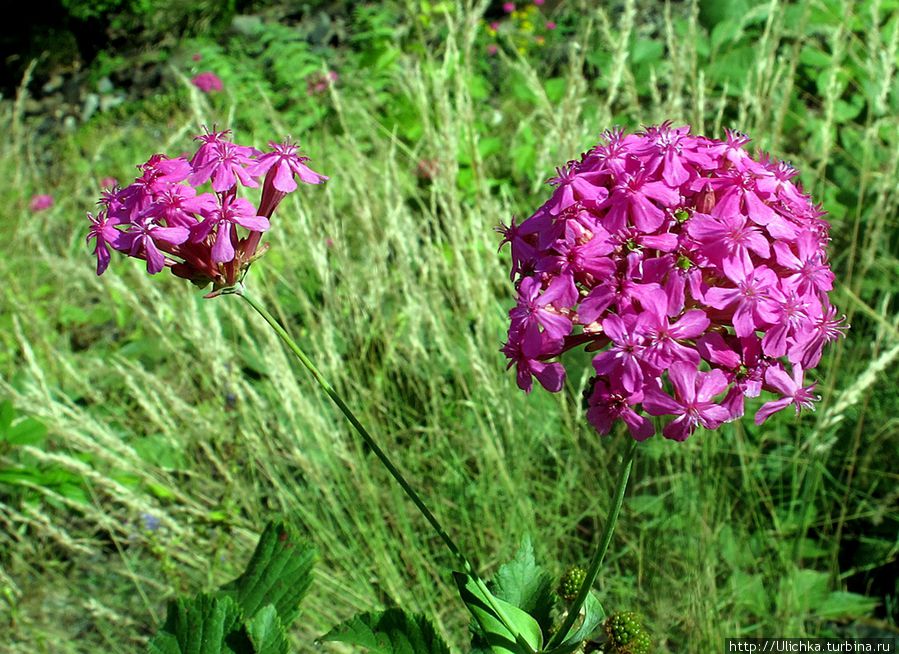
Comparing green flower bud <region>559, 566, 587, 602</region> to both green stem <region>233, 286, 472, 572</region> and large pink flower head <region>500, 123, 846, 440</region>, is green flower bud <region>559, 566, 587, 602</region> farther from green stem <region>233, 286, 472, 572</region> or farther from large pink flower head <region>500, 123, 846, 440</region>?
large pink flower head <region>500, 123, 846, 440</region>

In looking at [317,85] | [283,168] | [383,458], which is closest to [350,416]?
[383,458]

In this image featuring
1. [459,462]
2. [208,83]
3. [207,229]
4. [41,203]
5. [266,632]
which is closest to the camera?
[207,229]

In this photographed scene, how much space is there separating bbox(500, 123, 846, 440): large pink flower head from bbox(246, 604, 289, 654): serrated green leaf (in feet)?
1.49

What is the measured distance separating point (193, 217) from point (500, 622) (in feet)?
1.96

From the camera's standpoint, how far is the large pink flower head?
30.8 inches

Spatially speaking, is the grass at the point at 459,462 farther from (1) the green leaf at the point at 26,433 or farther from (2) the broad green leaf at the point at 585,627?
(2) the broad green leaf at the point at 585,627

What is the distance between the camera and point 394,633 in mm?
971

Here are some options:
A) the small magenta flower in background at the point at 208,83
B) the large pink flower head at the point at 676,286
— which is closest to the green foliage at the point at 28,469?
the large pink flower head at the point at 676,286

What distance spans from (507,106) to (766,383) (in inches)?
151

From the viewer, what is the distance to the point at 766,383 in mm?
832

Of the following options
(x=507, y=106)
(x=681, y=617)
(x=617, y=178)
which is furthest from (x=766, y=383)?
(x=507, y=106)

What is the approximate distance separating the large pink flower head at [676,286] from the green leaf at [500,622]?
24cm

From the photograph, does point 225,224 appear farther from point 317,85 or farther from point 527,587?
point 317,85

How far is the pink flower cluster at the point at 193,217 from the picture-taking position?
3.00 ft
